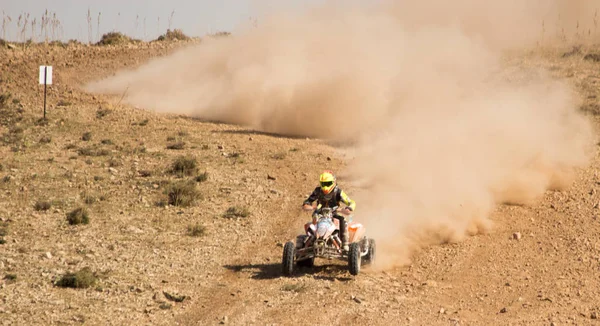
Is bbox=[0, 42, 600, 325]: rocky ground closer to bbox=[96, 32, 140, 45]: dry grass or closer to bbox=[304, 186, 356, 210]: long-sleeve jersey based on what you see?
→ bbox=[304, 186, 356, 210]: long-sleeve jersey

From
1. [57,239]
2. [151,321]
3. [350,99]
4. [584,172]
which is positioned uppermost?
[350,99]

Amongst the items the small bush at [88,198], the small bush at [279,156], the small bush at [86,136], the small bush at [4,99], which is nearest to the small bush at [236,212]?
the small bush at [88,198]

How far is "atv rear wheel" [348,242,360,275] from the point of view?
49.0 feet

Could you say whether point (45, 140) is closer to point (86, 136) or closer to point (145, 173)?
point (86, 136)

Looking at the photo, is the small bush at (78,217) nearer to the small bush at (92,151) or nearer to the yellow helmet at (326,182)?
the yellow helmet at (326,182)

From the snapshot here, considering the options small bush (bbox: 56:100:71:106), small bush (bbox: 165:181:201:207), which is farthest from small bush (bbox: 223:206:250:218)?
small bush (bbox: 56:100:71:106)

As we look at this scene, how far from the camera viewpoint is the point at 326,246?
15.1 m

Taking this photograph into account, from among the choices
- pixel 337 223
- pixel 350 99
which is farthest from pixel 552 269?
pixel 350 99

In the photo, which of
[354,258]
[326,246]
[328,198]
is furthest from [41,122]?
[354,258]

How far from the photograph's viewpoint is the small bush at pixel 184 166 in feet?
82.5

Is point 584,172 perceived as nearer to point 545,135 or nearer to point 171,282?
point 545,135

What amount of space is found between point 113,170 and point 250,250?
885 centimetres

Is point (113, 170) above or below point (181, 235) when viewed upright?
above

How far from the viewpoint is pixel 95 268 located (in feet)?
52.2
